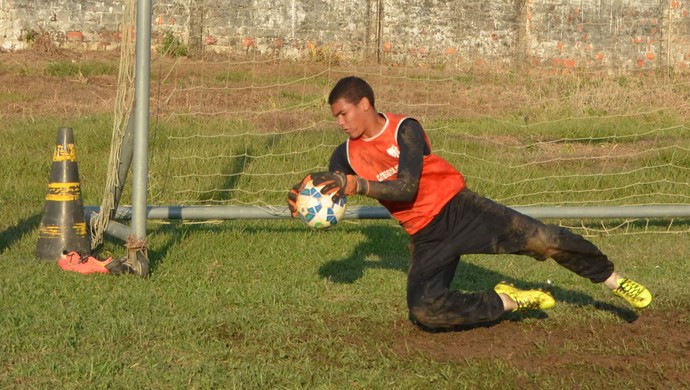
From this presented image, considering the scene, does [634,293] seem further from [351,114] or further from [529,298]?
[351,114]

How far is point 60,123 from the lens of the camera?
1362cm

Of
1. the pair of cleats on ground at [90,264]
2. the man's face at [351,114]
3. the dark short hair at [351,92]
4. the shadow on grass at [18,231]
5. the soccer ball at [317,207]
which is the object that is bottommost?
the shadow on grass at [18,231]

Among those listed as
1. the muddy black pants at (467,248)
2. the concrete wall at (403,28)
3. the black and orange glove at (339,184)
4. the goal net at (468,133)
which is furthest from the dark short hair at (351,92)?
the concrete wall at (403,28)

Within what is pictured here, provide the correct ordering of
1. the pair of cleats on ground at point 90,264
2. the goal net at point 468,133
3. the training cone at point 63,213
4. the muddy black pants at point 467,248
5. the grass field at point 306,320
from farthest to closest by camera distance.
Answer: the goal net at point 468,133 → the training cone at point 63,213 → the pair of cleats on ground at point 90,264 → the muddy black pants at point 467,248 → the grass field at point 306,320

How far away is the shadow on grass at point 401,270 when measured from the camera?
695 cm

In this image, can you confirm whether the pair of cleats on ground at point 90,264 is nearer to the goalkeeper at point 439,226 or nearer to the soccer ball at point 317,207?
the goalkeeper at point 439,226

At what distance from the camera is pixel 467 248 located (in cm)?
629

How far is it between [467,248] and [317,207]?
3.38ft

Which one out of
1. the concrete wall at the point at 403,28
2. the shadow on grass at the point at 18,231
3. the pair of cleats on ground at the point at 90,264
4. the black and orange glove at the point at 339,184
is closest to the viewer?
the black and orange glove at the point at 339,184

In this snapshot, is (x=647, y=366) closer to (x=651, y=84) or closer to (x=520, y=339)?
(x=520, y=339)

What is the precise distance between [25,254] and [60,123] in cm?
544

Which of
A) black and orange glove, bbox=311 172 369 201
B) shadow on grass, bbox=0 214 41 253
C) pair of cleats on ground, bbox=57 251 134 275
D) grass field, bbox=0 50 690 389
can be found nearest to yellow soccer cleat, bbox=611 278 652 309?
grass field, bbox=0 50 690 389

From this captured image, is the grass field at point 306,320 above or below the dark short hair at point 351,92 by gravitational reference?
below

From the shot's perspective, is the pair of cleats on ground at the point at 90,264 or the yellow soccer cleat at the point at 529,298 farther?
the pair of cleats on ground at the point at 90,264
